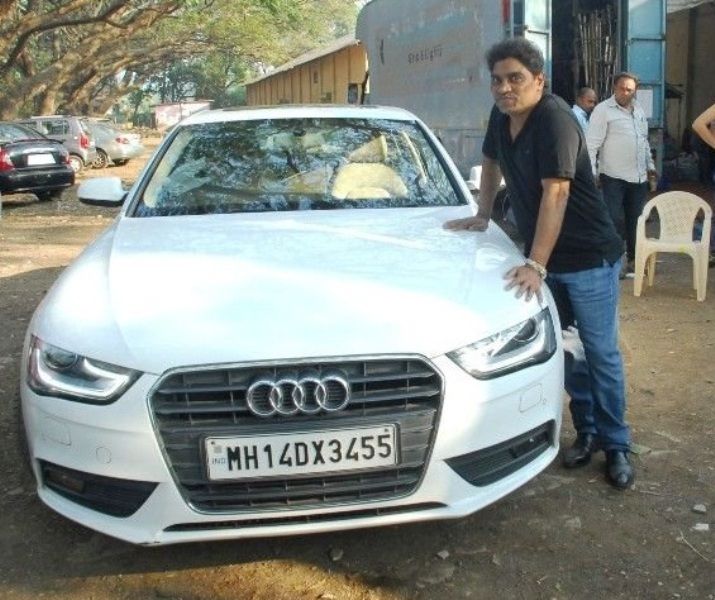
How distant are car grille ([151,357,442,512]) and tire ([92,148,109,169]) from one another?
2082cm

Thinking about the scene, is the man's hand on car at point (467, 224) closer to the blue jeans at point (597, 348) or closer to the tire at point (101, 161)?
the blue jeans at point (597, 348)

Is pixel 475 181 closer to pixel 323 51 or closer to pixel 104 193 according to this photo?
pixel 104 193

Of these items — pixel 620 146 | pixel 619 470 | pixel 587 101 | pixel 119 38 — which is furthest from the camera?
pixel 119 38

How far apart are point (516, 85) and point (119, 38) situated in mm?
23894

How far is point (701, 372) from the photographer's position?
4.61m

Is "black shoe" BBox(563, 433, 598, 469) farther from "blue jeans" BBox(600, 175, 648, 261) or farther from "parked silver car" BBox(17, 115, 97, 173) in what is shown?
"parked silver car" BBox(17, 115, 97, 173)

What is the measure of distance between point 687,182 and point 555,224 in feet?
35.2

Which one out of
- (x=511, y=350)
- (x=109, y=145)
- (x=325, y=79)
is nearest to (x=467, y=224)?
(x=511, y=350)

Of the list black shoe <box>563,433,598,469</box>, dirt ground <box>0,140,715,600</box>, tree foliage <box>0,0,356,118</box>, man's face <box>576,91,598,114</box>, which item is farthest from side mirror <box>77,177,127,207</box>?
tree foliage <box>0,0,356,118</box>

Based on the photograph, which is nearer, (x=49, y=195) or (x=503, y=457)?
(x=503, y=457)

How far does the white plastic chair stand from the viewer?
6.18 m

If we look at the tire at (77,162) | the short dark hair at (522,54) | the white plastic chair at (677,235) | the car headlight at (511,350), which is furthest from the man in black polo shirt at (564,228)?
the tire at (77,162)

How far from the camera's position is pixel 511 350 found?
2.62 meters

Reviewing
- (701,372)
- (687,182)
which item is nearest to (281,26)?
(687,182)
